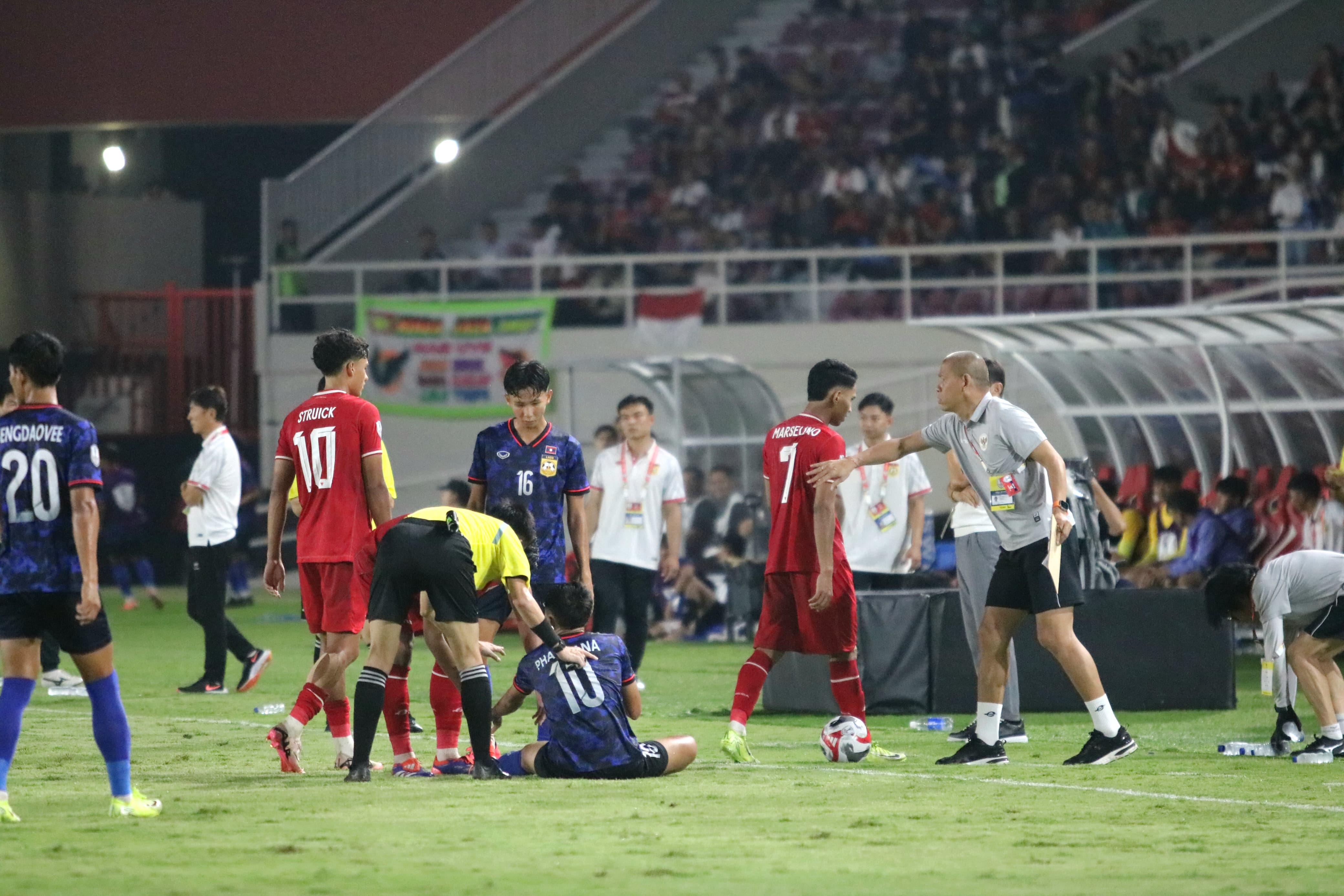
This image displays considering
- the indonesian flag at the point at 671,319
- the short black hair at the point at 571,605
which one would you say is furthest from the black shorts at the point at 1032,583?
the indonesian flag at the point at 671,319

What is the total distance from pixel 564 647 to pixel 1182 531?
391 inches

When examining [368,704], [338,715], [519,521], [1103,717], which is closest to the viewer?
[368,704]

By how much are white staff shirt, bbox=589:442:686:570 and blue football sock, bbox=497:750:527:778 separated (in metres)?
4.68

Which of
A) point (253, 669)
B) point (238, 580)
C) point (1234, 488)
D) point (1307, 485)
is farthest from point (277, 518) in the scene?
point (238, 580)

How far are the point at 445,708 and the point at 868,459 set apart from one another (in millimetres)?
2484

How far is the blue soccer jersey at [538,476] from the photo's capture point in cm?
1037

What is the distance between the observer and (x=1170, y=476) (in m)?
17.5

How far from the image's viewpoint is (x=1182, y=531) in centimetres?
1734

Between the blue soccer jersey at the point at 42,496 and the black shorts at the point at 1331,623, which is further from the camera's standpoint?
the black shorts at the point at 1331,623

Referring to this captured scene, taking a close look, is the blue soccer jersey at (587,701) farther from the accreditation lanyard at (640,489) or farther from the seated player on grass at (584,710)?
the accreditation lanyard at (640,489)

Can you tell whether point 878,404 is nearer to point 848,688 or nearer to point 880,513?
point 880,513

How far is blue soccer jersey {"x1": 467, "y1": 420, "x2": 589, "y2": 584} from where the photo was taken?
10.4 meters

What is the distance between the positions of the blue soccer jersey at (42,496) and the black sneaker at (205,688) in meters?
6.63

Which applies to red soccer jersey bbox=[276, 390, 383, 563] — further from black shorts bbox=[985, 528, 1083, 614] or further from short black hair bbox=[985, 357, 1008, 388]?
short black hair bbox=[985, 357, 1008, 388]
